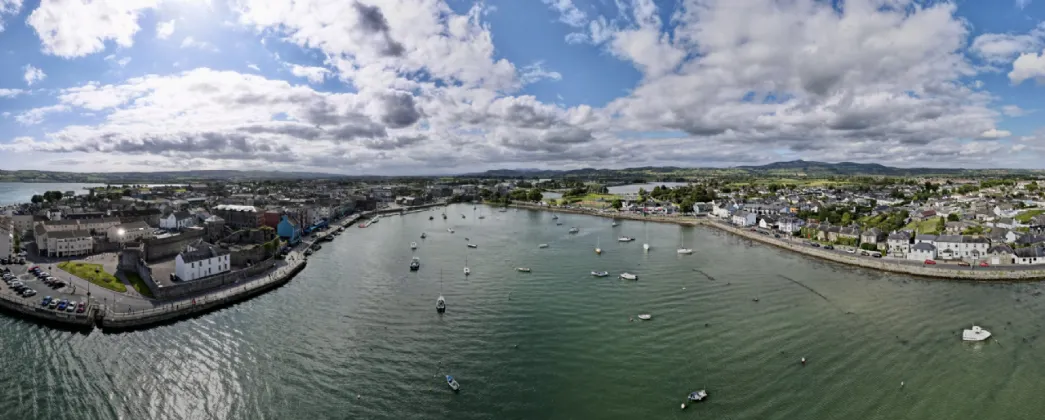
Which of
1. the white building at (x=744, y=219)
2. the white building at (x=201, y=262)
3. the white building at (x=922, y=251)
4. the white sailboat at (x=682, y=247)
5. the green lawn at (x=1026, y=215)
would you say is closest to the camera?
the white building at (x=201, y=262)

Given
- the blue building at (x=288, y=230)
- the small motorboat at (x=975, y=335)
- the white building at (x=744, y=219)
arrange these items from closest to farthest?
1. the small motorboat at (x=975, y=335)
2. the blue building at (x=288, y=230)
3. the white building at (x=744, y=219)

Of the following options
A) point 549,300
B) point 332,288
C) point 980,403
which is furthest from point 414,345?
point 980,403

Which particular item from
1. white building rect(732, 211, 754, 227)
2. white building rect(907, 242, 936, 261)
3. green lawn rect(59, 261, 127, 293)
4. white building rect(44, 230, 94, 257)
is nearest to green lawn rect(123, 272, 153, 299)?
green lawn rect(59, 261, 127, 293)

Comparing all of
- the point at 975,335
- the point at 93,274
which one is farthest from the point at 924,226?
the point at 93,274

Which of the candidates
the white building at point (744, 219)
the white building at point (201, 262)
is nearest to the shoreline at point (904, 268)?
the white building at point (744, 219)

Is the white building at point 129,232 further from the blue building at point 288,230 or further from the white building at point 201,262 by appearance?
the white building at point 201,262

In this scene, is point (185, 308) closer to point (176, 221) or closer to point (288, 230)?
point (288, 230)
